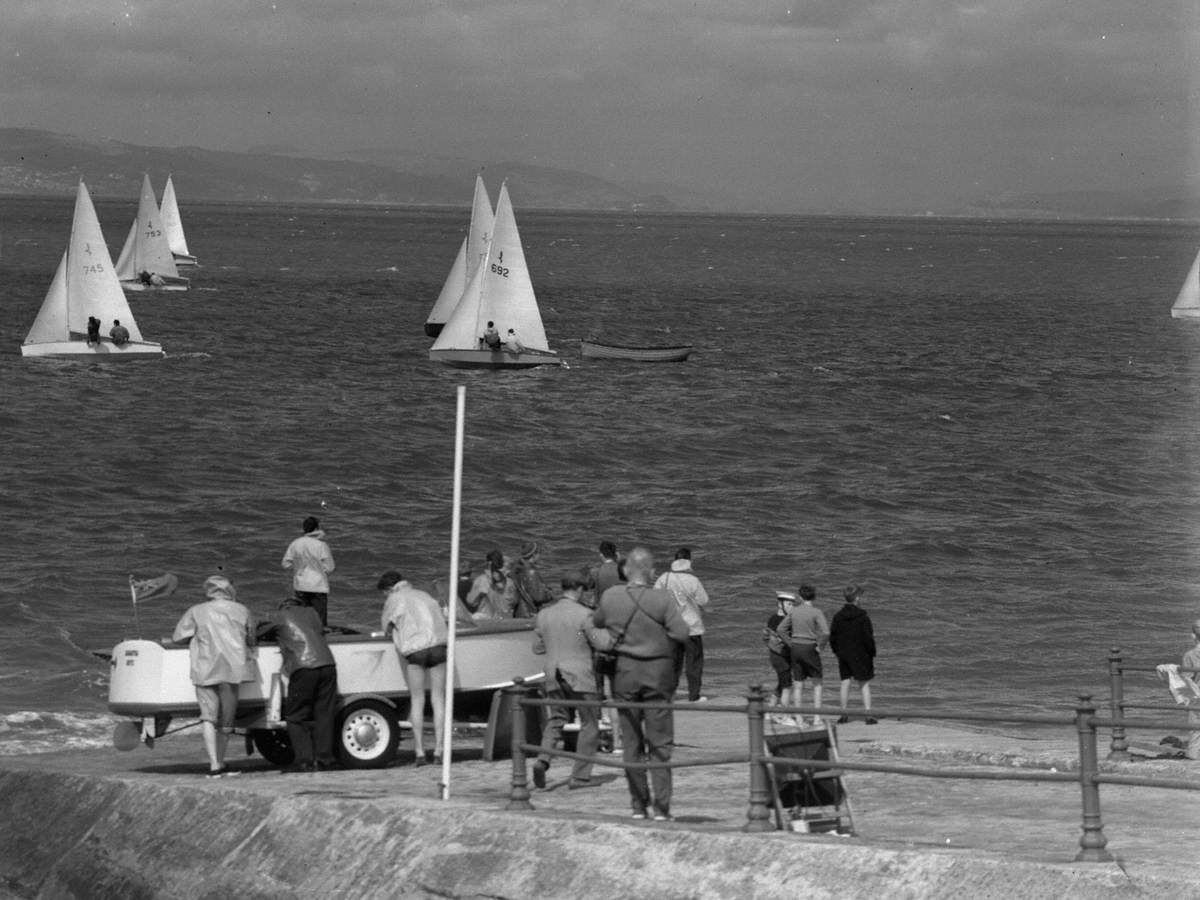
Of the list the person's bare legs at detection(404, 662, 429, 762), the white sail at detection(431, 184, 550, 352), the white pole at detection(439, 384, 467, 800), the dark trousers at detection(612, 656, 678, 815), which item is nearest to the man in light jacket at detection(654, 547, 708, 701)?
the person's bare legs at detection(404, 662, 429, 762)

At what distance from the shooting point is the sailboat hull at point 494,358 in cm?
6950

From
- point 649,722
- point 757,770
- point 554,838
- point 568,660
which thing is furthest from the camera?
point 568,660

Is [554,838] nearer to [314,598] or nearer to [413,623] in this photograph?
[413,623]

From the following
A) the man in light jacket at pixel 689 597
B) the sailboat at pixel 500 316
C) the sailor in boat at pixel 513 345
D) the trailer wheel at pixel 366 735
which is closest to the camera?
the trailer wheel at pixel 366 735

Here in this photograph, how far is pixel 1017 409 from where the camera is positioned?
62500 millimetres

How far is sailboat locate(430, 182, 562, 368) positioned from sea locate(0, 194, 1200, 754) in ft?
2.63

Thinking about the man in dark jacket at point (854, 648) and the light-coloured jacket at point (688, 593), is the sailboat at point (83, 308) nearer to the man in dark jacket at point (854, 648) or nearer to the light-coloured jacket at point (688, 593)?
the man in dark jacket at point (854, 648)

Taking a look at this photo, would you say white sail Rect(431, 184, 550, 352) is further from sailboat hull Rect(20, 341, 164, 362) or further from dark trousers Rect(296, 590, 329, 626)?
dark trousers Rect(296, 590, 329, 626)

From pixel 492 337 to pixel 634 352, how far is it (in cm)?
636

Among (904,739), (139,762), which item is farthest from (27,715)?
(904,739)

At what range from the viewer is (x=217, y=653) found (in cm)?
1402

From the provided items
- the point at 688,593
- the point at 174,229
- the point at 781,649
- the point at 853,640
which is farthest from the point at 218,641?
the point at 174,229

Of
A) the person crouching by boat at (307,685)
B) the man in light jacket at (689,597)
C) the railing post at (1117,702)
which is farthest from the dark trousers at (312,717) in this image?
the railing post at (1117,702)

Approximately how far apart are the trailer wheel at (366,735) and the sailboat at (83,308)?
2269 inches
